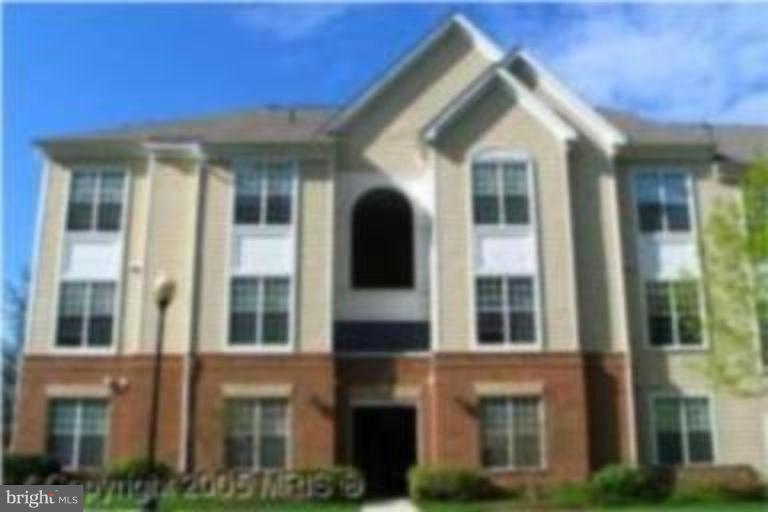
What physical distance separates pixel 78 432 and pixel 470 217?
39.4ft

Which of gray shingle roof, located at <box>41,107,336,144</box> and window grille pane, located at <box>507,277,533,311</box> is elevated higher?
gray shingle roof, located at <box>41,107,336,144</box>

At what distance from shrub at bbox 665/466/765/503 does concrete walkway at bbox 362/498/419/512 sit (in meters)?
6.76

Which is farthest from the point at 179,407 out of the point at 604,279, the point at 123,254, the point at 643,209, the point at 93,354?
the point at 643,209

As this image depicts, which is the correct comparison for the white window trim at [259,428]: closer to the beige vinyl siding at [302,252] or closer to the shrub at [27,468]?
the beige vinyl siding at [302,252]

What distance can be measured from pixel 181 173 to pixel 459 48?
9084mm

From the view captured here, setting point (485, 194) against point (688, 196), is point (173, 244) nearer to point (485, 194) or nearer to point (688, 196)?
point (485, 194)

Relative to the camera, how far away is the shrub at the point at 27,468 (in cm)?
2598

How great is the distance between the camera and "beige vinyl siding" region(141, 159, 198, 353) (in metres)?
28.7

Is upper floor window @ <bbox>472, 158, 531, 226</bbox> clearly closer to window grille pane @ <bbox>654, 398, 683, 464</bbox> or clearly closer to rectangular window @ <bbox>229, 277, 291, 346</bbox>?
rectangular window @ <bbox>229, 277, 291, 346</bbox>

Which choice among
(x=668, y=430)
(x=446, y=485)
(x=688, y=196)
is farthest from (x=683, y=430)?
(x=446, y=485)

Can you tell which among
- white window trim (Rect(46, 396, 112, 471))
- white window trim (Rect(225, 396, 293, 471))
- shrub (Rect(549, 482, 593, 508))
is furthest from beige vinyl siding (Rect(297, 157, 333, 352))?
shrub (Rect(549, 482, 593, 508))

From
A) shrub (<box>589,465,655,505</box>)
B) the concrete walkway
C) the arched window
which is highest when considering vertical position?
the arched window

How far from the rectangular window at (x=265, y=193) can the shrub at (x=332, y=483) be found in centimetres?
706

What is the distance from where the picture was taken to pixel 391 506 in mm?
26125
